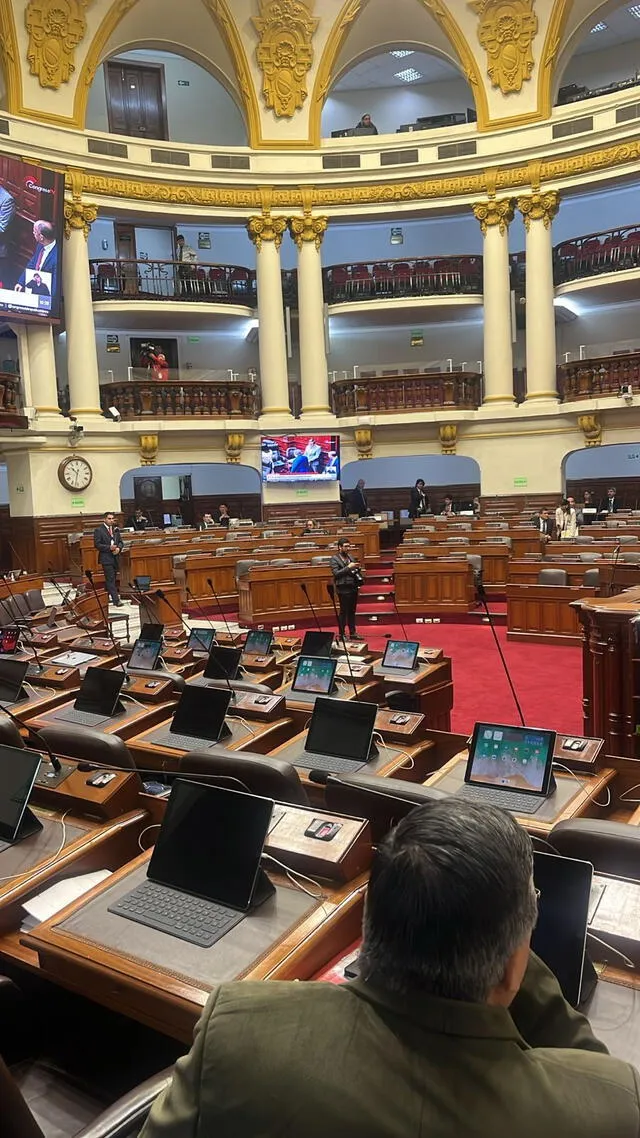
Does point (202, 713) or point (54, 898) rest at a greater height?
point (202, 713)

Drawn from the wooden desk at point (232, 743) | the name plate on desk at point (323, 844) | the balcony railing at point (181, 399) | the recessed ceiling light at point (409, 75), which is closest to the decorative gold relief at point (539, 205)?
the recessed ceiling light at point (409, 75)

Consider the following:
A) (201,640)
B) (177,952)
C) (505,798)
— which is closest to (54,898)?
(177,952)

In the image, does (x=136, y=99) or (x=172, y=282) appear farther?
(x=136, y=99)

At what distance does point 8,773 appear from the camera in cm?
291

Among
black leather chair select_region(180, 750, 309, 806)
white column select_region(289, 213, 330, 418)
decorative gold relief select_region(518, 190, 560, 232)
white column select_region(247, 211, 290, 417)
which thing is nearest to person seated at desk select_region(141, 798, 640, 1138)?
black leather chair select_region(180, 750, 309, 806)

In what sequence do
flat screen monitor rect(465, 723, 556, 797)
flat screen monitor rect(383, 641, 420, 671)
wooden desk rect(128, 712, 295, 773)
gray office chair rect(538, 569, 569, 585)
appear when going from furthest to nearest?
gray office chair rect(538, 569, 569, 585), flat screen monitor rect(383, 641, 420, 671), wooden desk rect(128, 712, 295, 773), flat screen monitor rect(465, 723, 556, 797)

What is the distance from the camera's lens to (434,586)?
11062 millimetres

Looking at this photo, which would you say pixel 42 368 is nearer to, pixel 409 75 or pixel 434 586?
pixel 434 586

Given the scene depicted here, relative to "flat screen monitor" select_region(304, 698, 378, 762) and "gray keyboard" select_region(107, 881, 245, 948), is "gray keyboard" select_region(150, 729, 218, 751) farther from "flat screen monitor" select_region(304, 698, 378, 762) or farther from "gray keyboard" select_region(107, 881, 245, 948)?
"gray keyboard" select_region(107, 881, 245, 948)

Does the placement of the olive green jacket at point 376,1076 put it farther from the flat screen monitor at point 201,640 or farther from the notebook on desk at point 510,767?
the flat screen monitor at point 201,640

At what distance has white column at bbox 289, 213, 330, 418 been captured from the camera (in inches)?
690

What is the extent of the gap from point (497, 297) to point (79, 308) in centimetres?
897

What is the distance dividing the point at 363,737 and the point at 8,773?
5.12 feet

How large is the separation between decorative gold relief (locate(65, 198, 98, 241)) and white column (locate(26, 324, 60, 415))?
2.22 m
